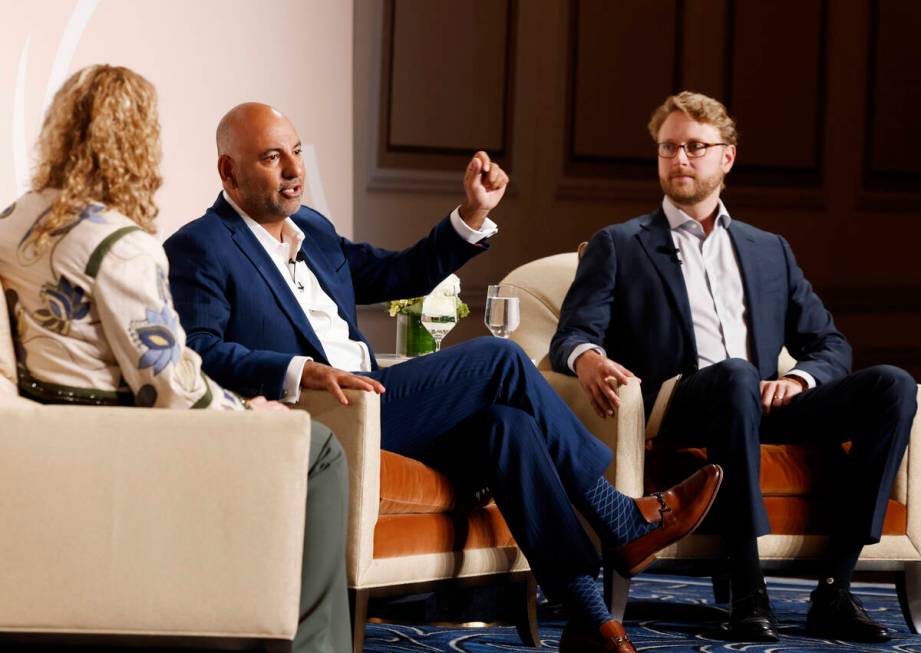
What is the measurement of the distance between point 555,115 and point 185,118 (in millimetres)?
1727

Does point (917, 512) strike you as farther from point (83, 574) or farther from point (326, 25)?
point (326, 25)

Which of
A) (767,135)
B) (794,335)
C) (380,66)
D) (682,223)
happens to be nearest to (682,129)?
(682,223)

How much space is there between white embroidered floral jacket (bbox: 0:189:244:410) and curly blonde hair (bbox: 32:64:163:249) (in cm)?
3

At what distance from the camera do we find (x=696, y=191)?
A: 3479mm

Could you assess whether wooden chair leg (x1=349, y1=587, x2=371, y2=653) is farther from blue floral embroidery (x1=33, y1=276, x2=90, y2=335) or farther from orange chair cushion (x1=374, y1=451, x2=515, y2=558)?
blue floral embroidery (x1=33, y1=276, x2=90, y2=335)

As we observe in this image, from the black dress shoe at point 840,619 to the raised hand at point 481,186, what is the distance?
1.15m

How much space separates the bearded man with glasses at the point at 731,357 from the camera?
2955 millimetres

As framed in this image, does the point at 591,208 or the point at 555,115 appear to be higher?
the point at 555,115

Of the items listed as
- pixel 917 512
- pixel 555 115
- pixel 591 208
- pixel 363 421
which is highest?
pixel 555 115

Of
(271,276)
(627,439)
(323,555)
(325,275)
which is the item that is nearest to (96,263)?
(323,555)

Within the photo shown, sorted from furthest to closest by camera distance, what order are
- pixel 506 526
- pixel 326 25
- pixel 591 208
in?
pixel 591 208
pixel 326 25
pixel 506 526

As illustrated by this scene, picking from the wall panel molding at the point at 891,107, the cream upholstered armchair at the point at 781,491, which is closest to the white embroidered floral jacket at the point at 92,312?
the cream upholstered armchair at the point at 781,491

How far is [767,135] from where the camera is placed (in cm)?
550

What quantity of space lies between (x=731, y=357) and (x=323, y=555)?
1.45 metres
